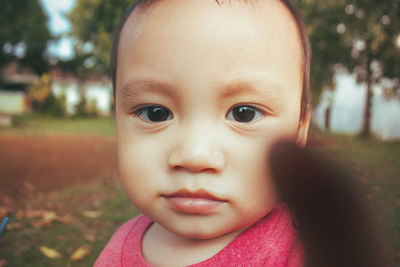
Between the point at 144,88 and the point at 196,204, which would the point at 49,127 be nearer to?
the point at 144,88

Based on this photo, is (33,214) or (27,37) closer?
(33,214)

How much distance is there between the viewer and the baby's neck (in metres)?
1.03

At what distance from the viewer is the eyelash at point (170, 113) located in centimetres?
93

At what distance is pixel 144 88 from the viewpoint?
3.17ft

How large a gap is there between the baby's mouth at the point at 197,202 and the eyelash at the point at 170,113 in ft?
0.82

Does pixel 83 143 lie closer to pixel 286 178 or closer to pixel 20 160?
pixel 20 160

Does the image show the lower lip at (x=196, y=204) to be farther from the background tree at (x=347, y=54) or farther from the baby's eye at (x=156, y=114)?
the background tree at (x=347, y=54)

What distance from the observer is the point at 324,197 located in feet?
2.33

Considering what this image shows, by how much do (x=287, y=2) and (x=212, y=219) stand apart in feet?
2.59

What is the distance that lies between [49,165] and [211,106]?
250 inches

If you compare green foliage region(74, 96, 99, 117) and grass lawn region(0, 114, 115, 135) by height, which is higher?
grass lawn region(0, 114, 115, 135)

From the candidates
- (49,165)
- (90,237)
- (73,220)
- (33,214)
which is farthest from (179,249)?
(49,165)

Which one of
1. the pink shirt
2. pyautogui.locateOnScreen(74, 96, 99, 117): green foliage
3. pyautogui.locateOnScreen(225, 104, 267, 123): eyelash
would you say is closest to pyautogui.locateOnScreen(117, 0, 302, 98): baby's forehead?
pyautogui.locateOnScreen(225, 104, 267, 123): eyelash

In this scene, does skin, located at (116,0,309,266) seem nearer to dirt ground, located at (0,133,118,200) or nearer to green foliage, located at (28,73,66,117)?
dirt ground, located at (0,133,118,200)
